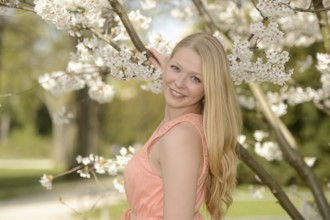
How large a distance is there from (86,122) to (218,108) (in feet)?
57.6

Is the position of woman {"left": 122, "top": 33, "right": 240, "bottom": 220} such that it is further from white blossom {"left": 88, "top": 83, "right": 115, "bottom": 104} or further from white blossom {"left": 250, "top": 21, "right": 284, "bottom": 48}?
white blossom {"left": 88, "top": 83, "right": 115, "bottom": 104}

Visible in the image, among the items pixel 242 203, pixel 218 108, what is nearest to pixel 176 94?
pixel 218 108

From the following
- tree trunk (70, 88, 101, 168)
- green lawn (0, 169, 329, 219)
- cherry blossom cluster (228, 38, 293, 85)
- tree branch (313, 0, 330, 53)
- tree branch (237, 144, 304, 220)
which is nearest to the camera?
cherry blossom cluster (228, 38, 293, 85)

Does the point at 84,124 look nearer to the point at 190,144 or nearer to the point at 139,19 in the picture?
the point at 139,19

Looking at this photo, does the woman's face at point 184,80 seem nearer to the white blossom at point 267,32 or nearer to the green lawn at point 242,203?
the white blossom at point 267,32

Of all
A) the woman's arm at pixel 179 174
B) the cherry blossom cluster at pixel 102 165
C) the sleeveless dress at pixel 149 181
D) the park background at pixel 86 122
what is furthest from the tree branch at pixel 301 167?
the woman's arm at pixel 179 174

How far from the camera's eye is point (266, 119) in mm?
4148

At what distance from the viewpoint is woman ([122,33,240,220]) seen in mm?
2262

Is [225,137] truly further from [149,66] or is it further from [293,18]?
[293,18]

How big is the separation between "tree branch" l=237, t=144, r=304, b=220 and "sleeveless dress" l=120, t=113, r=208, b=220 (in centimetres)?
74

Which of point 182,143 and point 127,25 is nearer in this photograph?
point 182,143

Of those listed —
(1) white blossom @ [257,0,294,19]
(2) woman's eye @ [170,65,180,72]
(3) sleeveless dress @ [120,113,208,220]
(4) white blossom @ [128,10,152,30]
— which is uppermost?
(1) white blossom @ [257,0,294,19]

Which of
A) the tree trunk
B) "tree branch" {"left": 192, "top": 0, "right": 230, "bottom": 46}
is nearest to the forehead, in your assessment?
"tree branch" {"left": 192, "top": 0, "right": 230, "bottom": 46}

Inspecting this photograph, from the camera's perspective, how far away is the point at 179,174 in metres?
2.24
